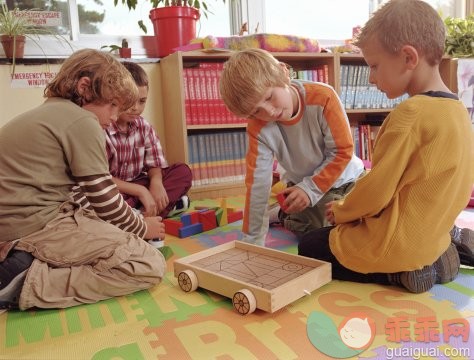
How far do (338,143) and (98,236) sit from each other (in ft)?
2.42

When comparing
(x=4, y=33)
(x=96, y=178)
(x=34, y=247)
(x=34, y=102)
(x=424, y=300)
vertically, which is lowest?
(x=424, y=300)

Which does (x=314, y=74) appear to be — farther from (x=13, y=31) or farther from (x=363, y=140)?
(x=13, y=31)

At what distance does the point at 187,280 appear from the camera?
1.05 meters

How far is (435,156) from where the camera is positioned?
2.77ft

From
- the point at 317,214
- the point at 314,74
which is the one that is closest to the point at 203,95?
the point at 314,74

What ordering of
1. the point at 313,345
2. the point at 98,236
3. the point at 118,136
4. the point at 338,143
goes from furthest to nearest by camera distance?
the point at 118,136
the point at 338,143
the point at 98,236
the point at 313,345

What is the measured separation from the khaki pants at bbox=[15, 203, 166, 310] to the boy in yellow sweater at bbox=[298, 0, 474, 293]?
1.73 ft

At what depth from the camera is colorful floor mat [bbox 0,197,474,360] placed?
784 millimetres

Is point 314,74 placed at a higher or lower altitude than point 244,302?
higher

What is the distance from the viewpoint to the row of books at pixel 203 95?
216 centimetres

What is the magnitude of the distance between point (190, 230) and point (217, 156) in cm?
79

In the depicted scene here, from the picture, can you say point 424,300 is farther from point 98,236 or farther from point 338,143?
point 98,236

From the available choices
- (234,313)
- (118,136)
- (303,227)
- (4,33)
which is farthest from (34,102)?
(234,313)

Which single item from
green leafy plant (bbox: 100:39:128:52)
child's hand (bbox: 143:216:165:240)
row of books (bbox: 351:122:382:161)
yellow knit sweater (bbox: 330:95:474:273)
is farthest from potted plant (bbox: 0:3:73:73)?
row of books (bbox: 351:122:382:161)
